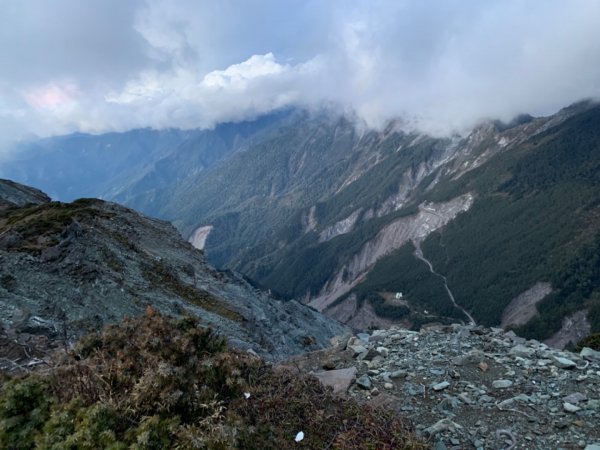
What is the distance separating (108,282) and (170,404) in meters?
25.8

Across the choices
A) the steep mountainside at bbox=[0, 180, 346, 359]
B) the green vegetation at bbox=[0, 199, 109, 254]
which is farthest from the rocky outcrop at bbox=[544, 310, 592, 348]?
the green vegetation at bbox=[0, 199, 109, 254]

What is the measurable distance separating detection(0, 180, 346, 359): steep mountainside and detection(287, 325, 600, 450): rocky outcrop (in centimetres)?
1085

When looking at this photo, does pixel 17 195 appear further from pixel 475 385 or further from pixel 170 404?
pixel 475 385

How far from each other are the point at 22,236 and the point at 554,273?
703 feet

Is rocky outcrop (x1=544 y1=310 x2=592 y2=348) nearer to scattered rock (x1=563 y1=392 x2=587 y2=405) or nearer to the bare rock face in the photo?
the bare rock face

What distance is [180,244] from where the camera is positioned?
169 ft

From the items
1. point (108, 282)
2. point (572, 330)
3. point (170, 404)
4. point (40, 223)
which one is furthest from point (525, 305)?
point (170, 404)

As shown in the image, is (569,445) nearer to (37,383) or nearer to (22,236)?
(37,383)

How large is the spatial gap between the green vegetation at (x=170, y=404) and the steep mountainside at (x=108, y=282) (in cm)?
1208

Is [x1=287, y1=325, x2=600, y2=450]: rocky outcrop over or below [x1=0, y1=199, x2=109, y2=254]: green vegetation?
below

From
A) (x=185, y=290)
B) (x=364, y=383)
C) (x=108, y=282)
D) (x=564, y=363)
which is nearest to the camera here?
(x=364, y=383)

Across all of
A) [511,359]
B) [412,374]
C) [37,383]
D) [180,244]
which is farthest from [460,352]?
[180,244]

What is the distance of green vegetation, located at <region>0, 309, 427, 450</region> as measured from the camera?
670 cm

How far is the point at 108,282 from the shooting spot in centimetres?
3017
